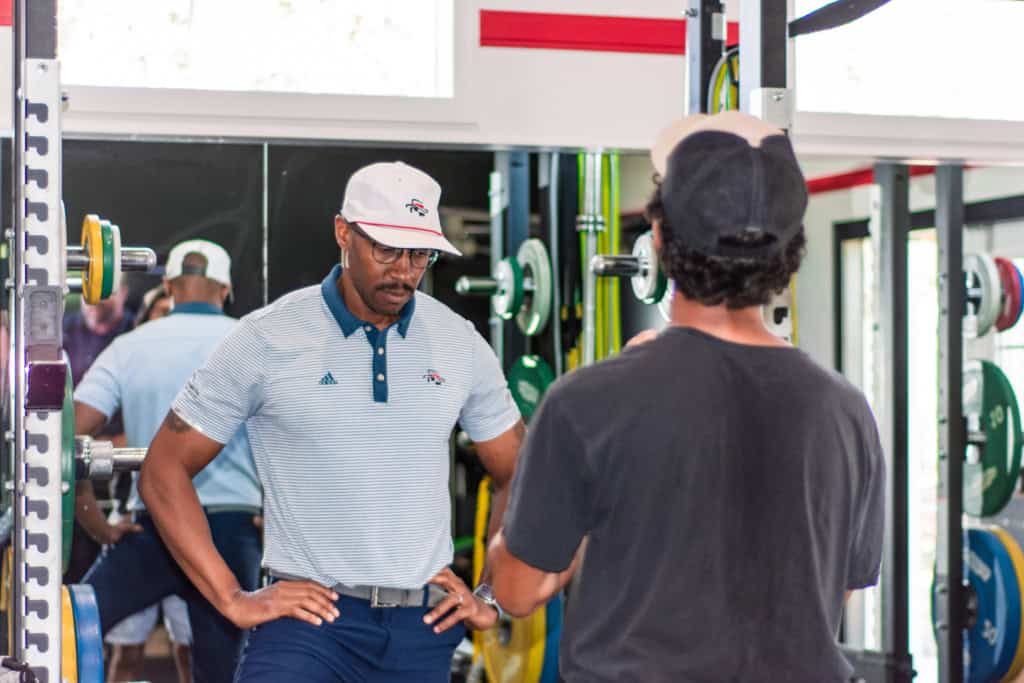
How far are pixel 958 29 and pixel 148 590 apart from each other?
11.1ft

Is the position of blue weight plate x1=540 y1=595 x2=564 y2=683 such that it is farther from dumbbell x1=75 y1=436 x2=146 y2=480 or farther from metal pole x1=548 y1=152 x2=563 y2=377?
dumbbell x1=75 y1=436 x2=146 y2=480

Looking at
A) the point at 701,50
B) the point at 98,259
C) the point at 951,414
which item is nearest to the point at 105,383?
the point at 98,259

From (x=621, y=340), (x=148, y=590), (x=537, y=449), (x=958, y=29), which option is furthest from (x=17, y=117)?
(x=958, y=29)

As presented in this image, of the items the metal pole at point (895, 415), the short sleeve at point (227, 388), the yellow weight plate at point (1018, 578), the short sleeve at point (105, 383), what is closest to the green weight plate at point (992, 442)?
the yellow weight plate at point (1018, 578)

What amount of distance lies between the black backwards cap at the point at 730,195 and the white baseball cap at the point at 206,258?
9.45ft

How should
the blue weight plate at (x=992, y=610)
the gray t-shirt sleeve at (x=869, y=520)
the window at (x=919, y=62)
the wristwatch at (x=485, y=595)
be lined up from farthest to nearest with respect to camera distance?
the blue weight plate at (x=992, y=610), the window at (x=919, y=62), the wristwatch at (x=485, y=595), the gray t-shirt sleeve at (x=869, y=520)

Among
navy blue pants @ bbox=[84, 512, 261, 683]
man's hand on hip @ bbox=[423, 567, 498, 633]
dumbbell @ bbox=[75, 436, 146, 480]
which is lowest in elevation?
navy blue pants @ bbox=[84, 512, 261, 683]

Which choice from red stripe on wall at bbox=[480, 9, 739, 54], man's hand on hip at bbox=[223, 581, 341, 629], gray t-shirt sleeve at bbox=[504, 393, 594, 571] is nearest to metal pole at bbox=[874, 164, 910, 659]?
red stripe on wall at bbox=[480, 9, 739, 54]

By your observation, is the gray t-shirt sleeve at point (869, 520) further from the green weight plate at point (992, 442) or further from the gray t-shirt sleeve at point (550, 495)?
the green weight plate at point (992, 442)

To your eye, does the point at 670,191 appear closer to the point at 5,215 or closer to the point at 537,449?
the point at 537,449

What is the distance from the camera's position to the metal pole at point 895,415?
4691mm

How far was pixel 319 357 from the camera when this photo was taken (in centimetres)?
276

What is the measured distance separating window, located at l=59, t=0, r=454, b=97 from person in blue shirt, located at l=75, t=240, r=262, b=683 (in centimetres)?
61

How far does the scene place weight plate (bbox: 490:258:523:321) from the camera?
4.63 metres
